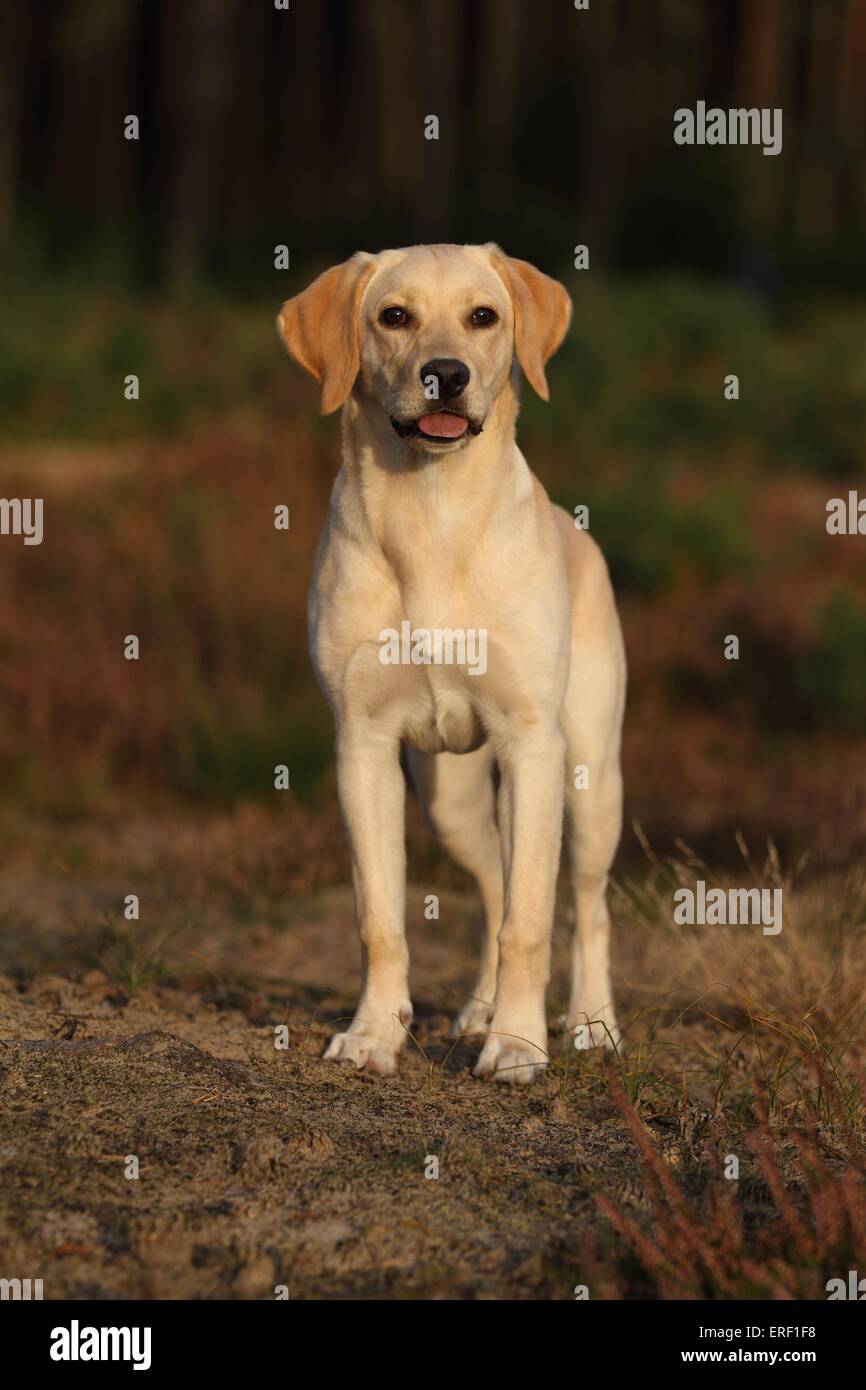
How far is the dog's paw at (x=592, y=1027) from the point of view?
4.57 m

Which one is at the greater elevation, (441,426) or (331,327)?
(331,327)

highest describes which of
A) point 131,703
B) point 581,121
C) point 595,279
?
point 581,121

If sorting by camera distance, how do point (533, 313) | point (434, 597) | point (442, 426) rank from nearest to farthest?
point (442, 426) < point (434, 597) < point (533, 313)

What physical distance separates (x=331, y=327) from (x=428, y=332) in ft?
1.00

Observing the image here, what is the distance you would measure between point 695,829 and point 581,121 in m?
25.8

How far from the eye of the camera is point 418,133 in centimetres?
2842

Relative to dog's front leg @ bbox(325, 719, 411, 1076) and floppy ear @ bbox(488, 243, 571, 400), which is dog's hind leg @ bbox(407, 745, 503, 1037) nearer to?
dog's front leg @ bbox(325, 719, 411, 1076)

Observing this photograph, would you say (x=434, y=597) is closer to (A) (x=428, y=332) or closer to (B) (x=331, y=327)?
(A) (x=428, y=332)
